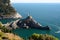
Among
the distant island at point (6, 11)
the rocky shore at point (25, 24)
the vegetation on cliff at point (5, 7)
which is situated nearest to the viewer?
the rocky shore at point (25, 24)

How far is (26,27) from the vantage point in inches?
3930

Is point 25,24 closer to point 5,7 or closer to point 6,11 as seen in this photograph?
point 6,11

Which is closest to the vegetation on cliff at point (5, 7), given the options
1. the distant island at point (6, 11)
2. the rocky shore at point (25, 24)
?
the distant island at point (6, 11)

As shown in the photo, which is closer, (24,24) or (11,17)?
(24,24)

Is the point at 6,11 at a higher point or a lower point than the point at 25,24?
lower

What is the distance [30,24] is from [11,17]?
35.9m

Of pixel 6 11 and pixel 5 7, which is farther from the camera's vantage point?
pixel 5 7

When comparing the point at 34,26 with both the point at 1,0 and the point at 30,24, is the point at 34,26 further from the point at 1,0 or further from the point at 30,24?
the point at 1,0

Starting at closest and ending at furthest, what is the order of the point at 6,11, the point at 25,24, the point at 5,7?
the point at 25,24, the point at 6,11, the point at 5,7

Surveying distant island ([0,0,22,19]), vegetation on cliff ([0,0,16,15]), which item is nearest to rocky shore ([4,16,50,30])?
distant island ([0,0,22,19])

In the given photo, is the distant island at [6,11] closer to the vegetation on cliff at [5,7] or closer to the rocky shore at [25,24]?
the vegetation on cliff at [5,7]

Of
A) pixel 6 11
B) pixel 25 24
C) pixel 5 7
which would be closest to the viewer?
pixel 25 24

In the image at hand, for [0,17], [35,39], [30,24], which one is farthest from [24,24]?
[35,39]

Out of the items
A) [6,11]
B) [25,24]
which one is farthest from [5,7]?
[25,24]
